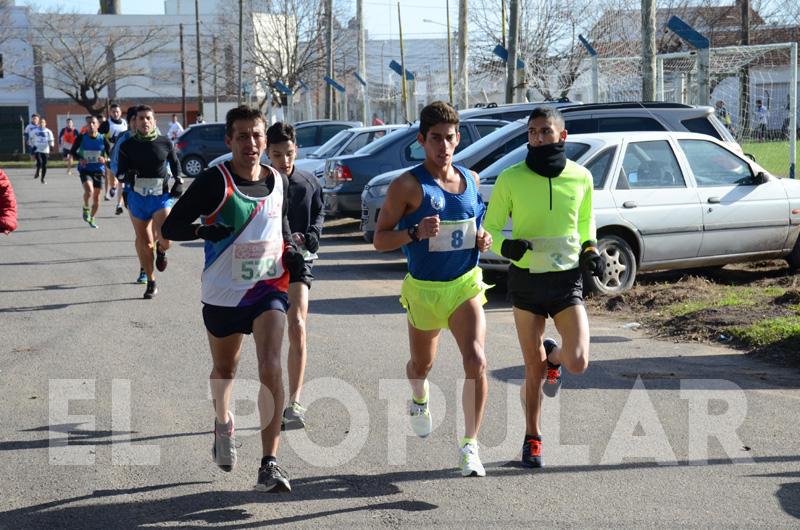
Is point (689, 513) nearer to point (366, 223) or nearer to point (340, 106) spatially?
point (366, 223)

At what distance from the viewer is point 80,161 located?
2161cm

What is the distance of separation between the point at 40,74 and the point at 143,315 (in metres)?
62.9

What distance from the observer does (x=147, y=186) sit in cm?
1258

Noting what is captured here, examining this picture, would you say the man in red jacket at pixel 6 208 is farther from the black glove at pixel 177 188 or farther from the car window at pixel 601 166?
the car window at pixel 601 166

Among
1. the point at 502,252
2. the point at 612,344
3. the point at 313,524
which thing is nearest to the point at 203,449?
the point at 313,524

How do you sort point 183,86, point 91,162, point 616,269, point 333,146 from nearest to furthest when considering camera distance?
point 616,269, point 91,162, point 333,146, point 183,86

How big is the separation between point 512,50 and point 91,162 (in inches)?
398

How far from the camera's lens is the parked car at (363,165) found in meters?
18.3

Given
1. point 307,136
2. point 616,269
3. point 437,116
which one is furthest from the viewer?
point 307,136

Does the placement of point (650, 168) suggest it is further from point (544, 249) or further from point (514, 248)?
point (514, 248)

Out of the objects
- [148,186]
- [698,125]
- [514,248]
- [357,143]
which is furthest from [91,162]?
[514,248]

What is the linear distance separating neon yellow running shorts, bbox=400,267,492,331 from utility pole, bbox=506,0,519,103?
20528mm

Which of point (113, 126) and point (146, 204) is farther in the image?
point (113, 126)

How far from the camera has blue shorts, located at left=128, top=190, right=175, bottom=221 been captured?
12625 millimetres
